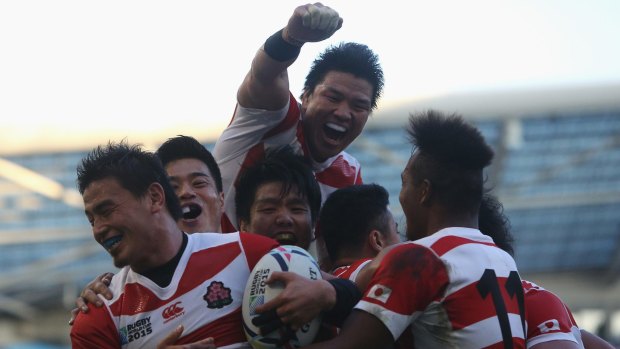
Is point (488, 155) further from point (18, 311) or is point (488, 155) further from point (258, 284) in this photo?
point (18, 311)

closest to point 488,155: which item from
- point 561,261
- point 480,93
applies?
point 480,93

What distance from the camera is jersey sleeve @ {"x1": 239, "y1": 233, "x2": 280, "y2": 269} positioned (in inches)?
169

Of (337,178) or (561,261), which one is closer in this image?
(337,178)

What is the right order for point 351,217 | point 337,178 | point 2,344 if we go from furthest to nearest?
1. point 2,344
2. point 337,178
3. point 351,217

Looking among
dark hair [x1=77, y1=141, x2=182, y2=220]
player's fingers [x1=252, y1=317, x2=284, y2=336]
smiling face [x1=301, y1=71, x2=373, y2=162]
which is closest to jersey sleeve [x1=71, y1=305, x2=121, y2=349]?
dark hair [x1=77, y1=141, x2=182, y2=220]

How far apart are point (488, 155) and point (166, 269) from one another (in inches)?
51.6

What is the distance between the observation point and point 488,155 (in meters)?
4.38

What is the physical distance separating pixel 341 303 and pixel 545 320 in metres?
0.95

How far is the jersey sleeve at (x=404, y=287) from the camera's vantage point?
3920 mm

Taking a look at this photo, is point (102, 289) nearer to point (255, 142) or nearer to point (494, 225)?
point (255, 142)

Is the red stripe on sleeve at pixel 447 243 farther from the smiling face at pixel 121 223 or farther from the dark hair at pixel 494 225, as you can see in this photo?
the dark hair at pixel 494 225

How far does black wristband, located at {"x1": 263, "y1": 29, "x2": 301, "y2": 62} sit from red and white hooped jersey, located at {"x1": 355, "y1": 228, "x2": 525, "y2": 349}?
1.53m

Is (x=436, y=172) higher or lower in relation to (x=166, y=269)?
higher

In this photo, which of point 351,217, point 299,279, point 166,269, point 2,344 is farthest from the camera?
point 2,344
